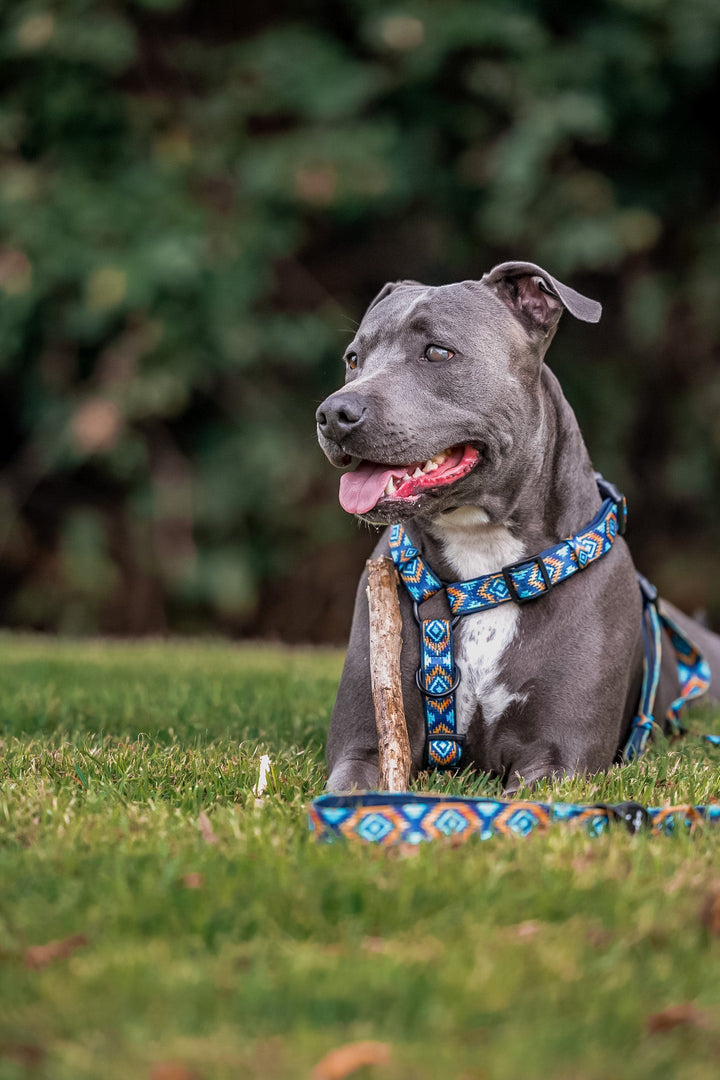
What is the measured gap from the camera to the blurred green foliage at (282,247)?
9.59m

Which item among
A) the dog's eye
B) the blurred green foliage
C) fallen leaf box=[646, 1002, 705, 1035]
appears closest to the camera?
fallen leaf box=[646, 1002, 705, 1035]

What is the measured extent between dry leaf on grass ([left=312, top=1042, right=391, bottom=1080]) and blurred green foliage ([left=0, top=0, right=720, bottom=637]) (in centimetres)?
821

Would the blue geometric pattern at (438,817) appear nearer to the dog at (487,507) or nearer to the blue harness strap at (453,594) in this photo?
the dog at (487,507)

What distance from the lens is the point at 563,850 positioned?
2500 mm

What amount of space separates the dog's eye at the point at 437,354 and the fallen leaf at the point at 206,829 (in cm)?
143

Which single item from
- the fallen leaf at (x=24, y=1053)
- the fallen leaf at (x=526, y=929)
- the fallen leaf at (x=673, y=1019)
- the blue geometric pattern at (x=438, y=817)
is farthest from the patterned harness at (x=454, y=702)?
the fallen leaf at (x=24, y=1053)

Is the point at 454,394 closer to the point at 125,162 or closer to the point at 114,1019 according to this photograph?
the point at 114,1019

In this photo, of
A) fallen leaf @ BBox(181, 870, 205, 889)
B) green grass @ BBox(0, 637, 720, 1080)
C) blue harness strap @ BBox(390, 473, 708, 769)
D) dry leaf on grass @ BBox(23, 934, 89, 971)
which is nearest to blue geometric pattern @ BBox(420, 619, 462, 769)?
blue harness strap @ BBox(390, 473, 708, 769)

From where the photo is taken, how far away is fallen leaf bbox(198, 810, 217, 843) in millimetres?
2602

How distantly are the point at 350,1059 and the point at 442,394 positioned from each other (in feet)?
6.76

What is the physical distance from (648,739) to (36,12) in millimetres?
7988

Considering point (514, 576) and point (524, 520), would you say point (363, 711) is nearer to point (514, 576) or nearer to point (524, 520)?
point (514, 576)

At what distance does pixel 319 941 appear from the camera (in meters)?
2.10

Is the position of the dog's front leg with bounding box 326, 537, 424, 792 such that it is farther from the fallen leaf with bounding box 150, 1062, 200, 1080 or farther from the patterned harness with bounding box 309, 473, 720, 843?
the fallen leaf with bounding box 150, 1062, 200, 1080
